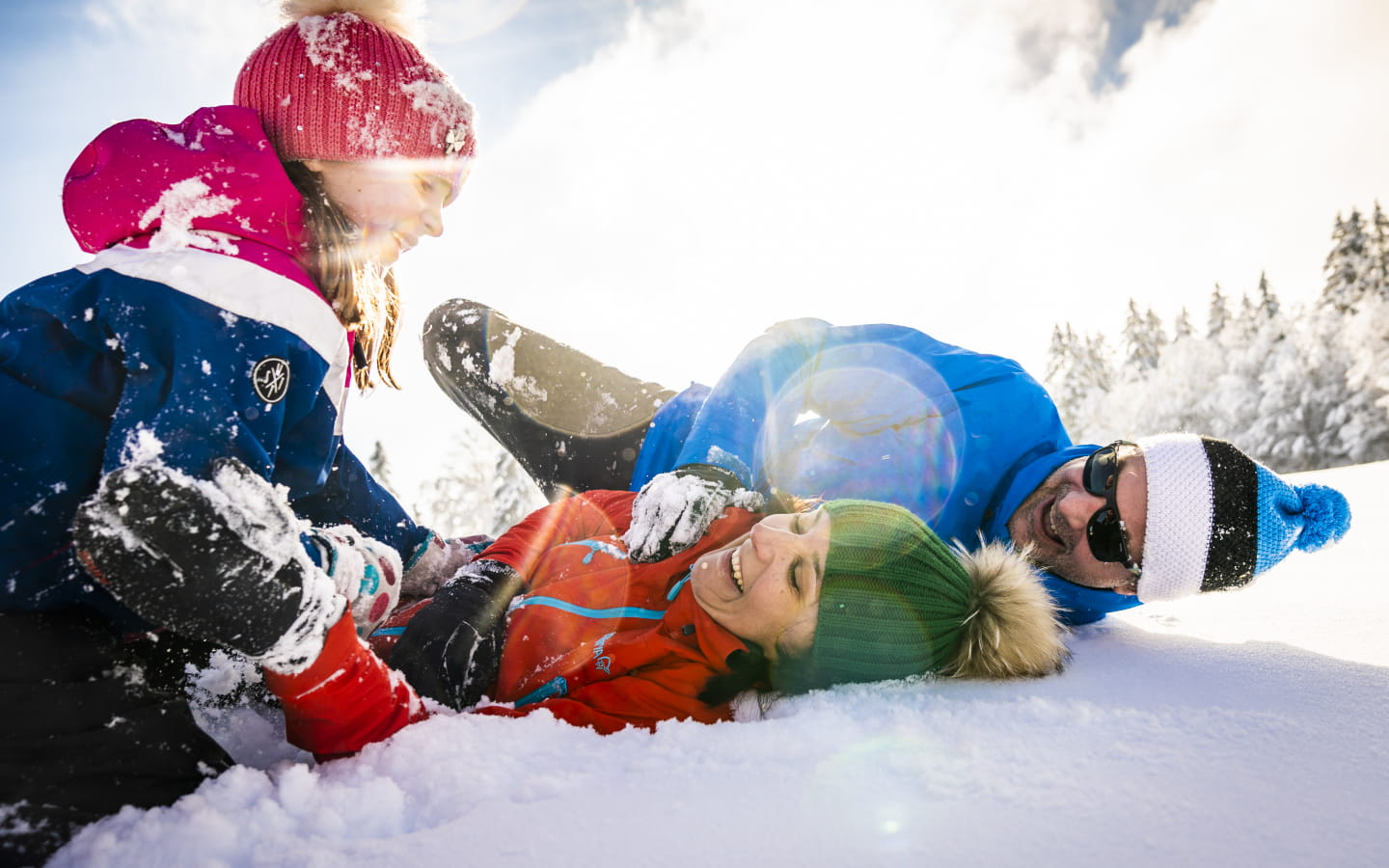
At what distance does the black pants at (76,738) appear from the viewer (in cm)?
112

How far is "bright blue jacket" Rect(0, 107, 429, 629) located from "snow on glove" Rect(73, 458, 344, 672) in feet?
0.51

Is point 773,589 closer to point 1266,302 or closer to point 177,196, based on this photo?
point 177,196

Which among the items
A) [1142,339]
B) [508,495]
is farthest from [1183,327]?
[508,495]

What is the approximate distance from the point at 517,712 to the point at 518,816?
0.68m

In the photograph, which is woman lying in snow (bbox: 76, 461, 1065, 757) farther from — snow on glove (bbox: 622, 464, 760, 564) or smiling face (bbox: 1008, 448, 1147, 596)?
smiling face (bbox: 1008, 448, 1147, 596)

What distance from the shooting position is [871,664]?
192cm

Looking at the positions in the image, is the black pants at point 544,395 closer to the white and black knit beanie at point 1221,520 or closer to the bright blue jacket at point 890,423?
the bright blue jacket at point 890,423

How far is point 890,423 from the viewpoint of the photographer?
3209mm

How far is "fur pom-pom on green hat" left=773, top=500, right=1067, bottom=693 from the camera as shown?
1920mm

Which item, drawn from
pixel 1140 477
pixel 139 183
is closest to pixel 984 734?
pixel 1140 477

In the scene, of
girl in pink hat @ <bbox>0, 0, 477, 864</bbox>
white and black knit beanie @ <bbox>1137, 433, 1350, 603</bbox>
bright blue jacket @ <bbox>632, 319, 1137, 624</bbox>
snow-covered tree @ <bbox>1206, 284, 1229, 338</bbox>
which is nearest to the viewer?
girl in pink hat @ <bbox>0, 0, 477, 864</bbox>

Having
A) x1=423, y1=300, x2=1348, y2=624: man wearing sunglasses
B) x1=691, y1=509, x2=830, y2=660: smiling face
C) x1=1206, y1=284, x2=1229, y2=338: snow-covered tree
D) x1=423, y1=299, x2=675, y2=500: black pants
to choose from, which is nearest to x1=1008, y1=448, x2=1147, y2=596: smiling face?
x1=423, y1=300, x2=1348, y2=624: man wearing sunglasses

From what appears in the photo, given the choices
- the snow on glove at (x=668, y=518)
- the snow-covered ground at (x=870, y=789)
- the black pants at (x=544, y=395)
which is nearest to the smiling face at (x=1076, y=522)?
the snow-covered ground at (x=870, y=789)

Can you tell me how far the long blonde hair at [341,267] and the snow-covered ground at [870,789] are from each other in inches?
46.5
